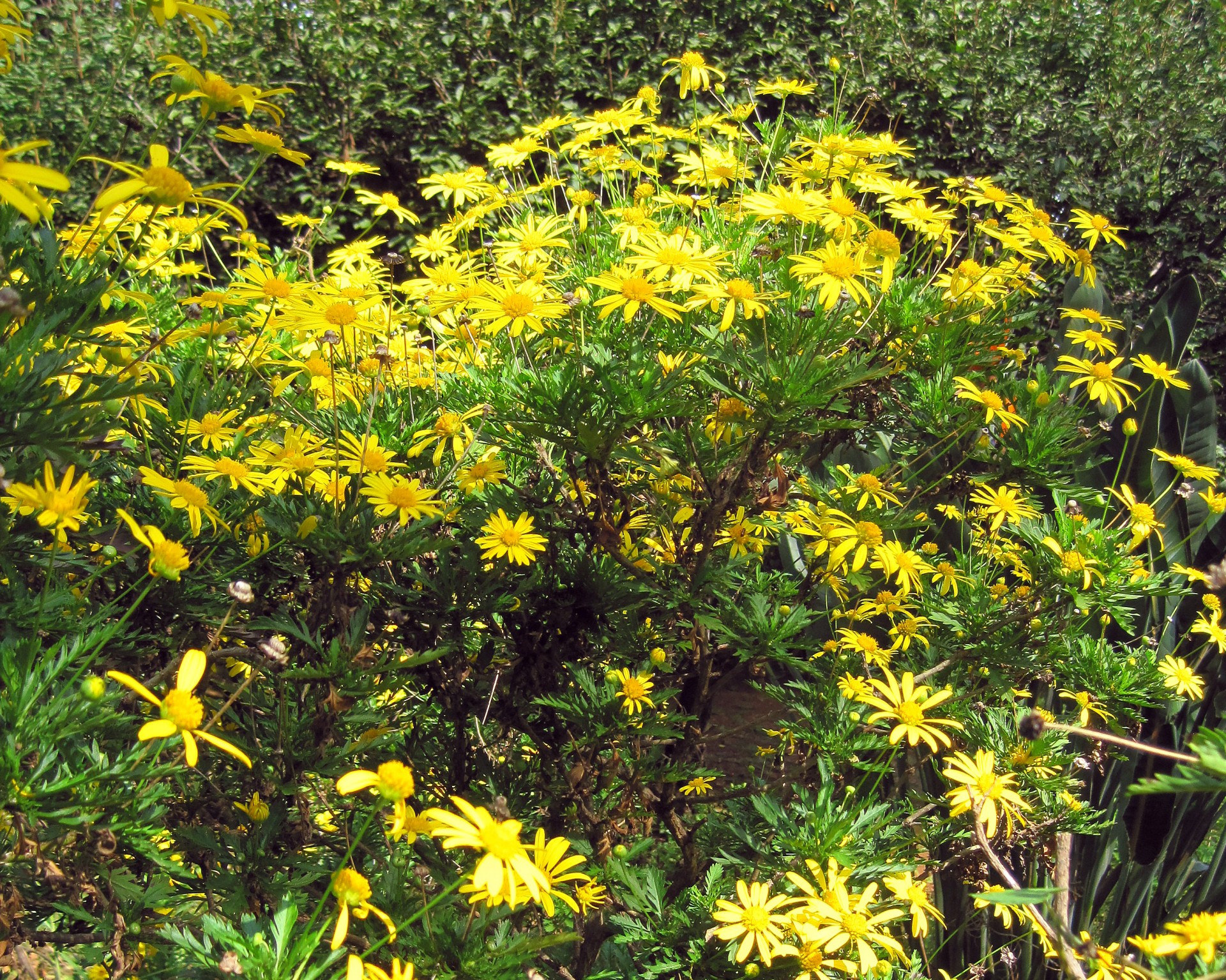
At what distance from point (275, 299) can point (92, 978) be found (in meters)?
1.19

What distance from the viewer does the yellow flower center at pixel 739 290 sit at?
144cm

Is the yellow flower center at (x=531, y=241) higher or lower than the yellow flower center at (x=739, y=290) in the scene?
lower

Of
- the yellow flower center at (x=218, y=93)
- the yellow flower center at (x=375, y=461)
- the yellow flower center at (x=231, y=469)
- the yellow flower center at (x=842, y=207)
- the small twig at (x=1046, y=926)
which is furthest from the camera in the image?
the yellow flower center at (x=842, y=207)

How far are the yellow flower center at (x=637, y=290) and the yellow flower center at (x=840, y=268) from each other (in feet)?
0.91

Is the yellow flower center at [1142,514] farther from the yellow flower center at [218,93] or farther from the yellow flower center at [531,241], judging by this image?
the yellow flower center at [218,93]

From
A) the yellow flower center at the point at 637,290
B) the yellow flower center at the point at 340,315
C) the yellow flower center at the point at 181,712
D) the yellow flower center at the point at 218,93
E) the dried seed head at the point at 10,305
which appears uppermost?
the yellow flower center at the point at 218,93

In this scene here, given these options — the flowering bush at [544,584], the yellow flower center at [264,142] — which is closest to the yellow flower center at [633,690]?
the flowering bush at [544,584]

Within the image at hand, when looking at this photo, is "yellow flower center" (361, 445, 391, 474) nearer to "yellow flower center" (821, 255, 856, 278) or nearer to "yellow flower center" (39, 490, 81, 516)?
"yellow flower center" (39, 490, 81, 516)

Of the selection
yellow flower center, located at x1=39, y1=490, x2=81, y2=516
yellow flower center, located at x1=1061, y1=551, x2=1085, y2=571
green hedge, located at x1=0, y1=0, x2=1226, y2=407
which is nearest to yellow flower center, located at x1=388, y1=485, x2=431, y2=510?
yellow flower center, located at x1=39, y1=490, x2=81, y2=516

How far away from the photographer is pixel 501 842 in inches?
37.6

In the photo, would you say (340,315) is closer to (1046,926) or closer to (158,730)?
(158,730)

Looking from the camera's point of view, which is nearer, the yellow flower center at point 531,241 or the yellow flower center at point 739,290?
the yellow flower center at point 739,290

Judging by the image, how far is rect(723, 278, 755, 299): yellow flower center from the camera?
4.74ft

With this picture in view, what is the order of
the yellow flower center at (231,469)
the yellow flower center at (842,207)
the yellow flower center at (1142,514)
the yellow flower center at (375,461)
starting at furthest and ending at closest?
the yellow flower center at (1142,514), the yellow flower center at (842,207), the yellow flower center at (375,461), the yellow flower center at (231,469)
